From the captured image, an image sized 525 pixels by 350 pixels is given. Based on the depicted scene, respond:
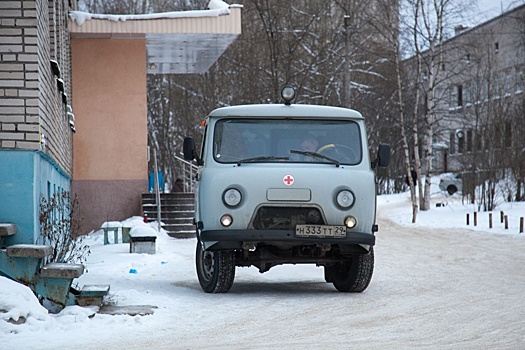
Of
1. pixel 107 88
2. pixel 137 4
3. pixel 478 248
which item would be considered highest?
pixel 137 4

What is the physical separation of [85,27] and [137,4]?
23.5m

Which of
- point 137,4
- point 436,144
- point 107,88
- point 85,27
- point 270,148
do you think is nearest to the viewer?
point 270,148

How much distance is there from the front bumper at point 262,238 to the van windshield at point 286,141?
0.96 meters

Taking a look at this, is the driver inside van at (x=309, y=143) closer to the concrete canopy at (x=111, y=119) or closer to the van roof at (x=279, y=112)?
the van roof at (x=279, y=112)

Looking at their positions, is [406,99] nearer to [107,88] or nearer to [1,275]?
[107,88]

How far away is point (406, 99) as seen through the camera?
5644cm

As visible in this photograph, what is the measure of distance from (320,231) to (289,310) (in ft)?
4.25

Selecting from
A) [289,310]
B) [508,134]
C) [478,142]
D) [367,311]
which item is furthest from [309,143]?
[478,142]

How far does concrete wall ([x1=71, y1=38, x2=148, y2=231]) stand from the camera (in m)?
25.4

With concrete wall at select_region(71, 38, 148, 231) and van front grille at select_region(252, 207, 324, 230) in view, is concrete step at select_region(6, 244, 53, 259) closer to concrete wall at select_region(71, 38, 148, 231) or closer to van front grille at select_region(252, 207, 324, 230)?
van front grille at select_region(252, 207, 324, 230)

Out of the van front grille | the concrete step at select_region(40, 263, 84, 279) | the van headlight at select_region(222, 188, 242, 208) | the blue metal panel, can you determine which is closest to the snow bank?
the blue metal panel

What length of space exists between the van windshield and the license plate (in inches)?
37.2

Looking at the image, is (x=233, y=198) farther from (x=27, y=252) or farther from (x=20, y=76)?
(x=20, y=76)

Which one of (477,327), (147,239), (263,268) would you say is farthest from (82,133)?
(477,327)
